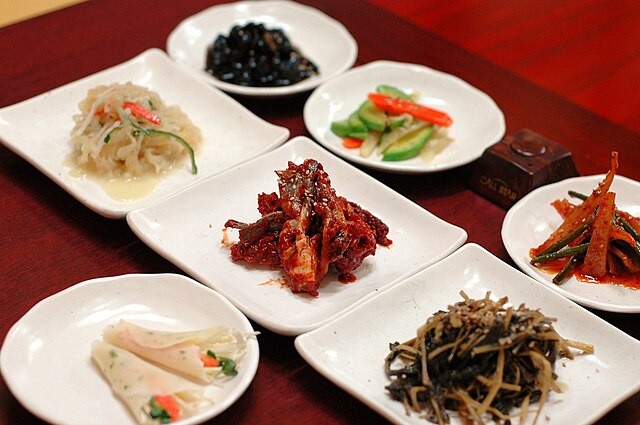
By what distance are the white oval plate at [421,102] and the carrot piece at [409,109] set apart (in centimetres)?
10

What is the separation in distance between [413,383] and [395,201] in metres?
0.82

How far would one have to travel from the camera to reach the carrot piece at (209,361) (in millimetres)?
1964

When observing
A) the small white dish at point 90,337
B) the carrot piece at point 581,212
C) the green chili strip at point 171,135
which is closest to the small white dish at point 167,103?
the green chili strip at point 171,135

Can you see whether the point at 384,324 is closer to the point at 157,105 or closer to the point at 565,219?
the point at 565,219

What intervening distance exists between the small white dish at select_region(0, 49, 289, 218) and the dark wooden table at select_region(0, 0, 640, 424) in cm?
8

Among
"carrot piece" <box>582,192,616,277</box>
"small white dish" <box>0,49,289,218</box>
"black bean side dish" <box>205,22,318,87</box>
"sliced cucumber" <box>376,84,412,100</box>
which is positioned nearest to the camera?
"carrot piece" <box>582,192,616,277</box>

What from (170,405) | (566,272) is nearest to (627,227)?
(566,272)

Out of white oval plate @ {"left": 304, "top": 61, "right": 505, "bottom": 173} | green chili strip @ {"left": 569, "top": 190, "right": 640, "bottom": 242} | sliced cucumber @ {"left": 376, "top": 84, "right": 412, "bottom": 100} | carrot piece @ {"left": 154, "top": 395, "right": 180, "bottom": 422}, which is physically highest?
green chili strip @ {"left": 569, "top": 190, "right": 640, "bottom": 242}

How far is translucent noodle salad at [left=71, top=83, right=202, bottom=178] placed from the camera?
9.20 ft

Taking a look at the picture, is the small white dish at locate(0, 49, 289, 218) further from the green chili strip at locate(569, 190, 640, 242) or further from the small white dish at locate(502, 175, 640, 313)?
the green chili strip at locate(569, 190, 640, 242)

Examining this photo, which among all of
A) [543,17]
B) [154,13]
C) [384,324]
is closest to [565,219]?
[384,324]

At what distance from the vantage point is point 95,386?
6.44ft

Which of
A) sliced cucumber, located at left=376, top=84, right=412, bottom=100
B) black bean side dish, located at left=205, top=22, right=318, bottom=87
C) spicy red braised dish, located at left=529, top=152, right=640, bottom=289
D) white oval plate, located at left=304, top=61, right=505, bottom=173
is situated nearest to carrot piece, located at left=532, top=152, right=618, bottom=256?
spicy red braised dish, located at left=529, top=152, right=640, bottom=289

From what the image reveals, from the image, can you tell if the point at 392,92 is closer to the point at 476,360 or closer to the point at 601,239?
the point at 601,239
